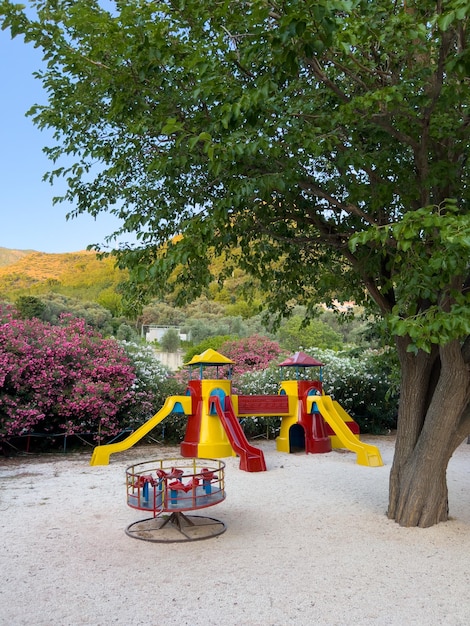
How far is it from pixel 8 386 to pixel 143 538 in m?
6.34

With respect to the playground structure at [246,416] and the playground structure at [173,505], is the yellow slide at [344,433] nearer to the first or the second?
the playground structure at [246,416]

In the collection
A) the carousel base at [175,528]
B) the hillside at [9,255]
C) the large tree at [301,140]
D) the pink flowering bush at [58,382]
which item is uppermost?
the hillside at [9,255]

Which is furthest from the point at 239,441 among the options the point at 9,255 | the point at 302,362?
the point at 9,255

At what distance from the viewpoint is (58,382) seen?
432 inches

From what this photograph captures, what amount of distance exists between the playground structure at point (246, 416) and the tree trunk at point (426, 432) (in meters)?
3.69

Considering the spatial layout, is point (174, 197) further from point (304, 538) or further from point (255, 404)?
point (255, 404)

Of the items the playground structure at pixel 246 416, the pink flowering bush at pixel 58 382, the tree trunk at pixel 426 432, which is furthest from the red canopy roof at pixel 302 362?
the tree trunk at pixel 426 432

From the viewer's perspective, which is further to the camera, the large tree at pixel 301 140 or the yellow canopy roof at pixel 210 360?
the yellow canopy roof at pixel 210 360

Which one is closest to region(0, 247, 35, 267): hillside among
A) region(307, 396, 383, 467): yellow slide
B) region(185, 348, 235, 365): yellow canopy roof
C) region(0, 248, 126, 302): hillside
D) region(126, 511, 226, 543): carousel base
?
region(0, 248, 126, 302): hillside

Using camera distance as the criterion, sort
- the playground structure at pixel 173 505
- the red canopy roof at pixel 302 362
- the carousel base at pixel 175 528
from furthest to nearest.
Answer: the red canopy roof at pixel 302 362 < the carousel base at pixel 175 528 < the playground structure at pixel 173 505

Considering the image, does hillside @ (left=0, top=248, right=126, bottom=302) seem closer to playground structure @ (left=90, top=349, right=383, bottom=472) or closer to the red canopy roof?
the red canopy roof

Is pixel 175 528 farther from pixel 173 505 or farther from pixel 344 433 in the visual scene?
pixel 344 433

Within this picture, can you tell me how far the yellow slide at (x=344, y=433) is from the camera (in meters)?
9.96

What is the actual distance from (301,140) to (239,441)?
20.7 ft
